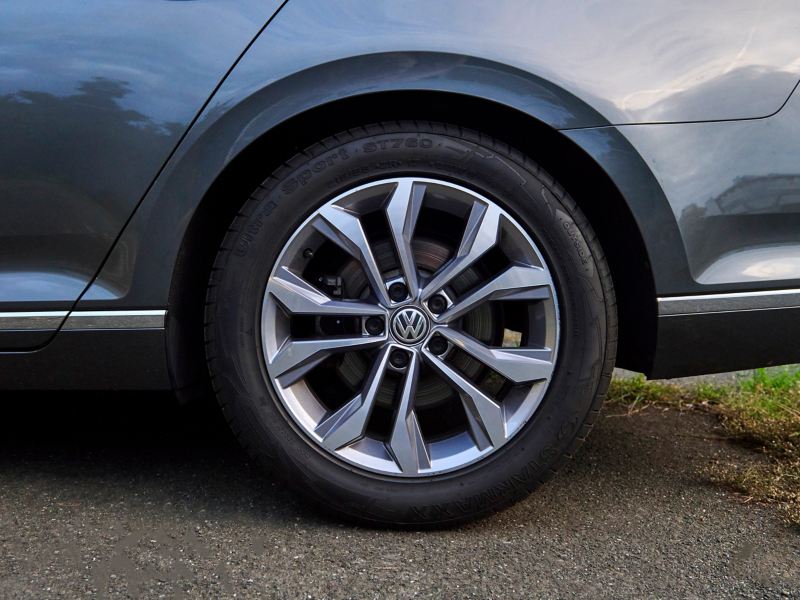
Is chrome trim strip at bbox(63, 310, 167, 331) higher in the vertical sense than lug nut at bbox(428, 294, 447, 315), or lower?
lower

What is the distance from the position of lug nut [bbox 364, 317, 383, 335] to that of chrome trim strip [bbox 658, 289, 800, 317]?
64cm

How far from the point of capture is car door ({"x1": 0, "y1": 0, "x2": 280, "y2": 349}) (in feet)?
5.94

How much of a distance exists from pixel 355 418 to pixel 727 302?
888mm

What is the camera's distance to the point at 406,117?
1.94m

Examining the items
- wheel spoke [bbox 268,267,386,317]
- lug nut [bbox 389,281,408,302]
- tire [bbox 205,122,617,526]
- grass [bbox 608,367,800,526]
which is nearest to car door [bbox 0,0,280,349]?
tire [bbox 205,122,617,526]

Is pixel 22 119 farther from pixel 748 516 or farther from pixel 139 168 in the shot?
pixel 748 516

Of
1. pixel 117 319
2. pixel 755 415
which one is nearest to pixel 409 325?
pixel 117 319

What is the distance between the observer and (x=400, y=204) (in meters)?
1.90

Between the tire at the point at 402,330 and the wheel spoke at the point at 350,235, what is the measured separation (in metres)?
0.03

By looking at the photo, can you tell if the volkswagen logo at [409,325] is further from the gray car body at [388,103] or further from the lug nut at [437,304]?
the gray car body at [388,103]

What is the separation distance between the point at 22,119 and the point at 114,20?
30 cm

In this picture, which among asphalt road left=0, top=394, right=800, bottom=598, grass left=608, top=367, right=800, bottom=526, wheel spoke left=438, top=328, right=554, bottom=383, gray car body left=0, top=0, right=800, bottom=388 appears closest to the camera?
asphalt road left=0, top=394, right=800, bottom=598

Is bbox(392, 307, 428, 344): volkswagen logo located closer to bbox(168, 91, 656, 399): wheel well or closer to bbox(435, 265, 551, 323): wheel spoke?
bbox(435, 265, 551, 323): wheel spoke

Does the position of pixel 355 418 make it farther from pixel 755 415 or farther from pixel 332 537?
pixel 755 415
